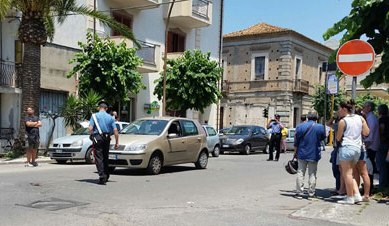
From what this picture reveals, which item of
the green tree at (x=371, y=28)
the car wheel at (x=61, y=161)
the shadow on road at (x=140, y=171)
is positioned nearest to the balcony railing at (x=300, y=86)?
the shadow on road at (x=140, y=171)

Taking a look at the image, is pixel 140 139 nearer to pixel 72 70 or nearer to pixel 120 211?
pixel 120 211

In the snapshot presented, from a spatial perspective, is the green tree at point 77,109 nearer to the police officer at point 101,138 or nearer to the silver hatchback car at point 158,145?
the silver hatchback car at point 158,145

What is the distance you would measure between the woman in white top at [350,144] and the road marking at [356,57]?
100 centimetres

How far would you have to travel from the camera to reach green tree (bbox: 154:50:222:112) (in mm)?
26141

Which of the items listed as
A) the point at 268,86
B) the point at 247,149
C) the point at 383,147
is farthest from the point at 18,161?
the point at 268,86

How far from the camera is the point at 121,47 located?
22.0m

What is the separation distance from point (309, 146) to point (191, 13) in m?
21.5

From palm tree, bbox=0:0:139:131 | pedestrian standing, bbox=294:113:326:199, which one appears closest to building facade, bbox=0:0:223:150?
palm tree, bbox=0:0:139:131

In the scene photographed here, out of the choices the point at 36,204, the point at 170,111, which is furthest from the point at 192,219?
the point at 170,111

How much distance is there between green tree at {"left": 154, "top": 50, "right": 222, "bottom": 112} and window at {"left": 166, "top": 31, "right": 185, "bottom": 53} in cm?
395

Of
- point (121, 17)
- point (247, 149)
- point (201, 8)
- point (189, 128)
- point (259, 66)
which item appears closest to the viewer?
point (189, 128)

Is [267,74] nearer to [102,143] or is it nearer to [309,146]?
[102,143]

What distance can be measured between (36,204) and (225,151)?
1873 centimetres

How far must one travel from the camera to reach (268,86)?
4359 centimetres
